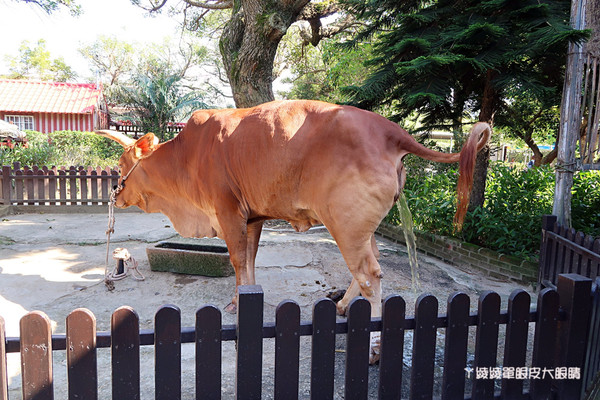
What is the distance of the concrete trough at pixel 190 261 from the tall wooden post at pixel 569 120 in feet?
13.5

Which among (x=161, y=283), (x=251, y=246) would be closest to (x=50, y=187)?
(x=161, y=283)

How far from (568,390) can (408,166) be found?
709cm

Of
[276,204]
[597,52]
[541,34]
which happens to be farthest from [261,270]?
[597,52]

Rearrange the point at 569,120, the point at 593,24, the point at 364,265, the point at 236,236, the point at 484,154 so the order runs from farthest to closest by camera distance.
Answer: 1. the point at 484,154
2. the point at 569,120
3. the point at 593,24
4. the point at 236,236
5. the point at 364,265

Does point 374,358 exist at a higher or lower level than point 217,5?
lower

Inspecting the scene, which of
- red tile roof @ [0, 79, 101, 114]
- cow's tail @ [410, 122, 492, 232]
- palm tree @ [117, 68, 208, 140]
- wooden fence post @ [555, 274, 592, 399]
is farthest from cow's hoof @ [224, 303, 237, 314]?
red tile roof @ [0, 79, 101, 114]

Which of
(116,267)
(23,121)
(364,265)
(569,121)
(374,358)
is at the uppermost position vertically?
(23,121)

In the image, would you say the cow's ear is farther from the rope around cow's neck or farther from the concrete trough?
the concrete trough

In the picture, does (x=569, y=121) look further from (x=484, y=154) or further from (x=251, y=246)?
(x=251, y=246)

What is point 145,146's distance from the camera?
509cm

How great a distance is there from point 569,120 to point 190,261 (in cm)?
484

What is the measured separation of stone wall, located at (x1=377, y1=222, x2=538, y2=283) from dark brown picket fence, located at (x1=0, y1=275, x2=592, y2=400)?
10.6ft

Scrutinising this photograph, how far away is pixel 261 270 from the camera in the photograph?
596cm

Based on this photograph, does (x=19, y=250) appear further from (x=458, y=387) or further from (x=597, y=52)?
(x=597, y=52)
